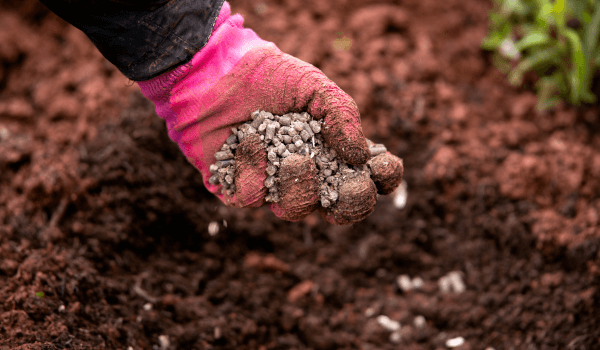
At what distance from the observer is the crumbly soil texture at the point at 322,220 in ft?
5.77

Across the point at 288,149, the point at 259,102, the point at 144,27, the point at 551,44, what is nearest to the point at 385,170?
the point at 288,149

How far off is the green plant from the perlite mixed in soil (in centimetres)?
176

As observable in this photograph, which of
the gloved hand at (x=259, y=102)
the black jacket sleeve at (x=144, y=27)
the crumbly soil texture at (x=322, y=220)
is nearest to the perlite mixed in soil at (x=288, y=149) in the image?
the gloved hand at (x=259, y=102)

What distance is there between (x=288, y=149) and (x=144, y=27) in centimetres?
65

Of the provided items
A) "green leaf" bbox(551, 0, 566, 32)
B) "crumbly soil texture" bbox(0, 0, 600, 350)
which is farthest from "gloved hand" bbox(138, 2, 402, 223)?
"green leaf" bbox(551, 0, 566, 32)

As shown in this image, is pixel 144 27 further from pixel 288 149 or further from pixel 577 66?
pixel 577 66

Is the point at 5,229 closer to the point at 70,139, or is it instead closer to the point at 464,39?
the point at 70,139

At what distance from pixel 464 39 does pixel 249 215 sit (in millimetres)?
2129

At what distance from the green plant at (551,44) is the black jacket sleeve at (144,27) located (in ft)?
6.74

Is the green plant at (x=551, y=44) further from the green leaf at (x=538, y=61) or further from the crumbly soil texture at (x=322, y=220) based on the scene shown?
the crumbly soil texture at (x=322, y=220)

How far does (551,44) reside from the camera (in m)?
2.43

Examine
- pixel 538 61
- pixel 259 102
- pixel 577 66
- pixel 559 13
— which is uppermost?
pixel 559 13

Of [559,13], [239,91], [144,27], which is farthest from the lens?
[559,13]

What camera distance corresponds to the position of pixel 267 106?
1.42 meters
